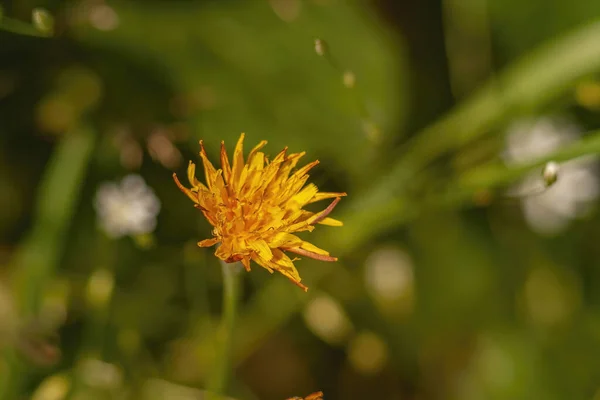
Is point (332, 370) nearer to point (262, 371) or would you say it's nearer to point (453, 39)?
point (262, 371)

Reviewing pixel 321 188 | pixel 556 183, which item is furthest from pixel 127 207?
pixel 556 183

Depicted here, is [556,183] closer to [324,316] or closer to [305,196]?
[324,316]

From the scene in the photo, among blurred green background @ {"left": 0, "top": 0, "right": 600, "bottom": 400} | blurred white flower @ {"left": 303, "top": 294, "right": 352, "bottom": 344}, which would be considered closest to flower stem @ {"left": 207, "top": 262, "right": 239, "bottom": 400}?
blurred green background @ {"left": 0, "top": 0, "right": 600, "bottom": 400}

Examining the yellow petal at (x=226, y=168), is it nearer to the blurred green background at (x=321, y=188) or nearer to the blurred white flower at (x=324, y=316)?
the blurred green background at (x=321, y=188)

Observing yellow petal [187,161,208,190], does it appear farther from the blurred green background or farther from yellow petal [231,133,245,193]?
the blurred green background

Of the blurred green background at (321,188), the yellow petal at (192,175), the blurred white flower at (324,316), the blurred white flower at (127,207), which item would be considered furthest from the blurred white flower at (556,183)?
the yellow petal at (192,175)

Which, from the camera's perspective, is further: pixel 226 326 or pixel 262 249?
pixel 226 326
